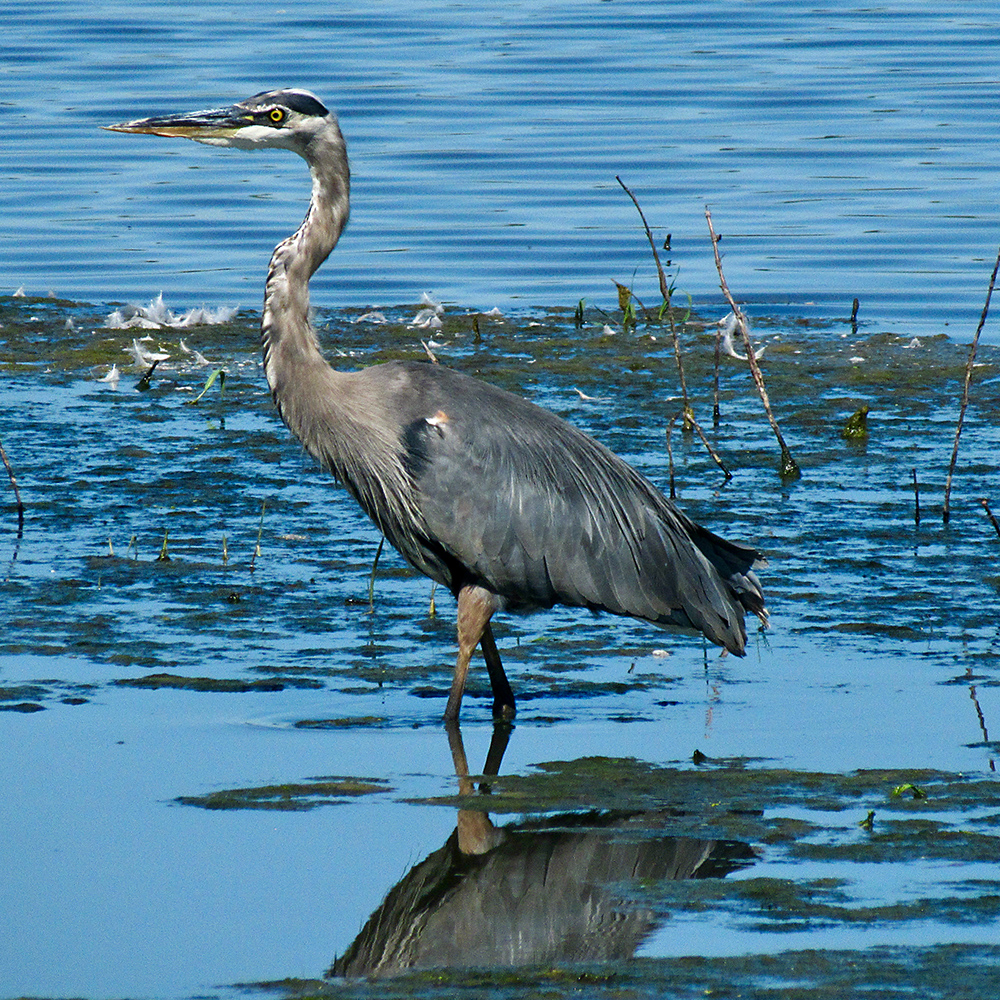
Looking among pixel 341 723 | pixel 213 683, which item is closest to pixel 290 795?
pixel 341 723

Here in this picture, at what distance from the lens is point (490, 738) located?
5691 millimetres

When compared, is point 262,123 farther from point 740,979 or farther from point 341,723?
point 740,979

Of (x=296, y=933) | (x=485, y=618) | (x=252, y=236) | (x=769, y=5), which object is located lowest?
(x=296, y=933)

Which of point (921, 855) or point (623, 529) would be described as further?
point (623, 529)

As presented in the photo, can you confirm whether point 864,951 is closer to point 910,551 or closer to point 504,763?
point 504,763

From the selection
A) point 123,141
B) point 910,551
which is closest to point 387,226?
point 123,141

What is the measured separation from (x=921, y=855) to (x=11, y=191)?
13.4 m

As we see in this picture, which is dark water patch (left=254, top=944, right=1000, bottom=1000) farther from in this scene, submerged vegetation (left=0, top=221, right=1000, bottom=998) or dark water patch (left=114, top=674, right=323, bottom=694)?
dark water patch (left=114, top=674, right=323, bottom=694)

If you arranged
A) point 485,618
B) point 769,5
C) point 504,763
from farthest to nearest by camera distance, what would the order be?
point 769,5
point 485,618
point 504,763

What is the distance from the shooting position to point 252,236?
14516 mm

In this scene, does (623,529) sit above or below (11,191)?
below

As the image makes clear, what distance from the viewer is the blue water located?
43.4 ft

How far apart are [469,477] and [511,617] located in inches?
49.1

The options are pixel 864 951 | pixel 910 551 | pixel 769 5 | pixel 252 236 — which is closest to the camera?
pixel 864 951
